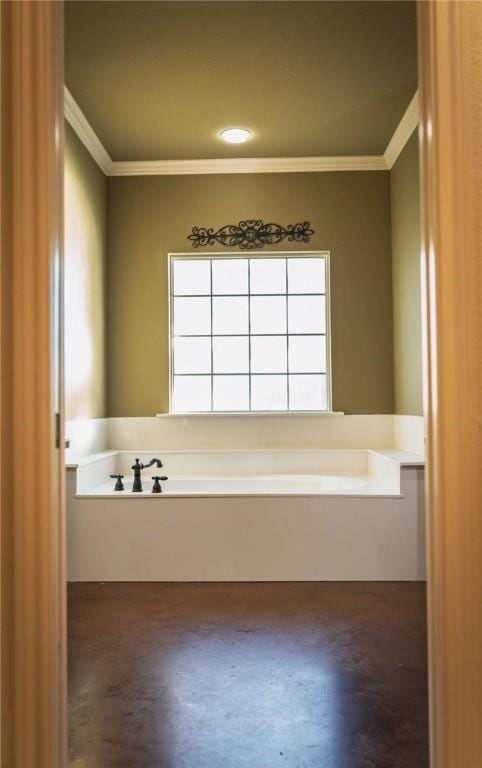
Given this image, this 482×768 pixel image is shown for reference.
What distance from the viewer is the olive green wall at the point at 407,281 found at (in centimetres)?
406

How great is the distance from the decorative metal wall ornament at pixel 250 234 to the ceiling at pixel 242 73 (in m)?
0.56

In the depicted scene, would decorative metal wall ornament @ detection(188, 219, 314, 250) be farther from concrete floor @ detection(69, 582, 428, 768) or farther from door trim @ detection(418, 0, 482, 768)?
door trim @ detection(418, 0, 482, 768)

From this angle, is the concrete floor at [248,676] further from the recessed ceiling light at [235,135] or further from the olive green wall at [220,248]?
the recessed ceiling light at [235,135]

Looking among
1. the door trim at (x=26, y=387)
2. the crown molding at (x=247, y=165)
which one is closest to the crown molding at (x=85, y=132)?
the crown molding at (x=247, y=165)

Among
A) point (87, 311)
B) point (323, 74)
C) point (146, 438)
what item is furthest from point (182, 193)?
point (146, 438)

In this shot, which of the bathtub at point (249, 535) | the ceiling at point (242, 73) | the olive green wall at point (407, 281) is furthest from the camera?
the olive green wall at point (407, 281)

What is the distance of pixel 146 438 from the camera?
4766mm

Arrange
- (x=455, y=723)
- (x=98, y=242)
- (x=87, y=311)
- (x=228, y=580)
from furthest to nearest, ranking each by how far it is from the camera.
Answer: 1. (x=98, y=242)
2. (x=87, y=311)
3. (x=228, y=580)
4. (x=455, y=723)

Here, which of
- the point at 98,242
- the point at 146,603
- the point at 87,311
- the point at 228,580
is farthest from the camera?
the point at 98,242

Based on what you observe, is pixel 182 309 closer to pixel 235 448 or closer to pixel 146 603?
pixel 235 448

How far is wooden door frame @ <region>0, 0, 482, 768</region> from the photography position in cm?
119

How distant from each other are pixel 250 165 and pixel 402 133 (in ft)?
3.90

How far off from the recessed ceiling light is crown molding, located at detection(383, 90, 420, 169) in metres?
1.05

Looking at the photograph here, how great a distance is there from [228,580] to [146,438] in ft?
5.46
